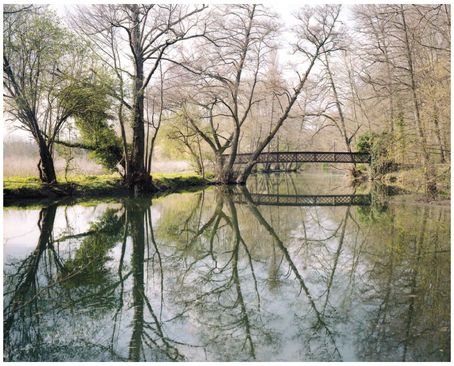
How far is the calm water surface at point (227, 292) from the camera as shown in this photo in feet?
13.0

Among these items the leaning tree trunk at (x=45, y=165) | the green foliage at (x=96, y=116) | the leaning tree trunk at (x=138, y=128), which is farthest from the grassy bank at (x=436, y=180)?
the leaning tree trunk at (x=45, y=165)

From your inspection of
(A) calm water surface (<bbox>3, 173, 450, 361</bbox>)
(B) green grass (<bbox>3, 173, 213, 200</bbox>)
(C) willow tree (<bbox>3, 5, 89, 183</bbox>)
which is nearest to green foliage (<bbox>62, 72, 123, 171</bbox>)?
(C) willow tree (<bbox>3, 5, 89, 183</bbox>)

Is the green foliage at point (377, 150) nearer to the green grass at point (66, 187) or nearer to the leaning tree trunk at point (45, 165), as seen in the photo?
the green grass at point (66, 187)

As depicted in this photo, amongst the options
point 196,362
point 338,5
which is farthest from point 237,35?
point 196,362

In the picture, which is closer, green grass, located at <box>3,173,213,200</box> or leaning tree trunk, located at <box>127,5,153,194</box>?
green grass, located at <box>3,173,213,200</box>

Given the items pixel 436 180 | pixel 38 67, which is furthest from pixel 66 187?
pixel 436 180

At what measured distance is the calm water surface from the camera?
396cm

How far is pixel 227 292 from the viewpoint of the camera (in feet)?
18.1

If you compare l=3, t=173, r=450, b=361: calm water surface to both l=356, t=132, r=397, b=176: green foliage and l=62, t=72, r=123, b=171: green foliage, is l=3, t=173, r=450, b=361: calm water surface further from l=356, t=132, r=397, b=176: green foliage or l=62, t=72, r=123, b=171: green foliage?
l=356, t=132, r=397, b=176: green foliage

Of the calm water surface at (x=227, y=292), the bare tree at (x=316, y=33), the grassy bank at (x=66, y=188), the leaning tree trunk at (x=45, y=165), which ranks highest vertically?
the bare tree at (x=316, y=33)

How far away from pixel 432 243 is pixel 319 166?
65365 millimetres

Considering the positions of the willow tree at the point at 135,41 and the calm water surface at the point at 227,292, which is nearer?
the calm water surface at the point at 227,292

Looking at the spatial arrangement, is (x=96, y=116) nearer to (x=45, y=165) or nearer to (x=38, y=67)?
(x=45, y=165)

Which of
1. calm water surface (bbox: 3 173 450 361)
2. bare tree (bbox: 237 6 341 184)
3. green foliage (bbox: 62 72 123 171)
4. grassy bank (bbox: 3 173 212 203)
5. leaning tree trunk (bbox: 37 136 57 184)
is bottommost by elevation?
calm water surface (bbox: 3 173 450 361)
